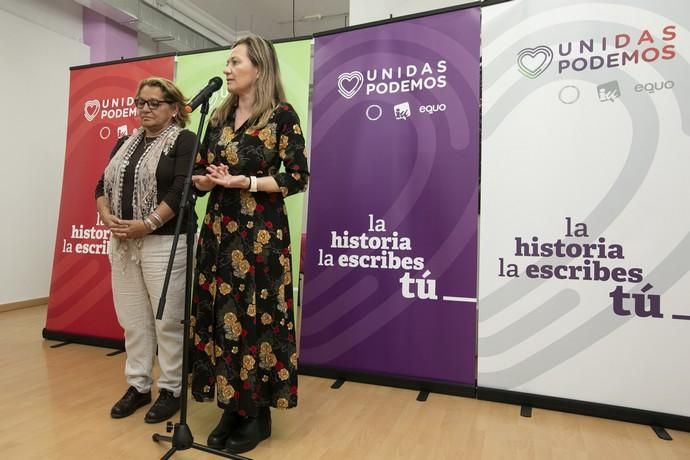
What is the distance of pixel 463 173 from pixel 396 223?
0.47 metres

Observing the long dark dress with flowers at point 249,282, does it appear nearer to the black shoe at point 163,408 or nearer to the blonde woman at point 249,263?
the blonde woman at point 249,263

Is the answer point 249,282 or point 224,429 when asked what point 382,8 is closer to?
point 249,282

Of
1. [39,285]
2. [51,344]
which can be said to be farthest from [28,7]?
[51,344]

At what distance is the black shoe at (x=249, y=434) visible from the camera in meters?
1.77

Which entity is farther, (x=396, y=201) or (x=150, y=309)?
(x=396, y=201)

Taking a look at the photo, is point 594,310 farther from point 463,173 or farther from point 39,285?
point 39,285

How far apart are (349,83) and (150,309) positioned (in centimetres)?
171

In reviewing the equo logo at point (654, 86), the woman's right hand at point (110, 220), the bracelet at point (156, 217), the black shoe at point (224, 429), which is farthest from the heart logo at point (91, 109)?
the equo logo at point (654, 86)

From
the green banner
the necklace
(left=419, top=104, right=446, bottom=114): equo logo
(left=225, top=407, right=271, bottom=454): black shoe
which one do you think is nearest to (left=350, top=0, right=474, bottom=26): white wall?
the green banner

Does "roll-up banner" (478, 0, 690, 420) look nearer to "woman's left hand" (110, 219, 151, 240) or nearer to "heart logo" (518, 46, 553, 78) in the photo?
"heart logo" (518, 46, 553, 78)

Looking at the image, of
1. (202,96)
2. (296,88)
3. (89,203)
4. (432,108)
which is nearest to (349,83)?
(296,88)

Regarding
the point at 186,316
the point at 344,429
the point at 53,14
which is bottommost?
the point at 344,429

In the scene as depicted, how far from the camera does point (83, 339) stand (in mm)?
3307

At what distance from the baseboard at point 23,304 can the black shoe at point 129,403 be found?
3.12 meters
